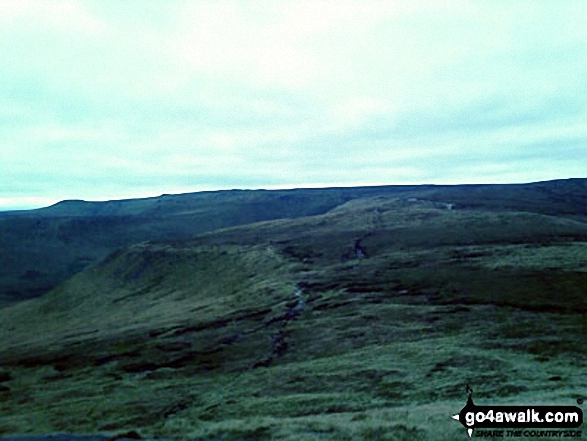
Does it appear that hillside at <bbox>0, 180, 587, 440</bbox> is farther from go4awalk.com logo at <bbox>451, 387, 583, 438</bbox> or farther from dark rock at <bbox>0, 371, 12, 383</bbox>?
go4awalk.com logo at <bbox>451, 387, 583, 438</bbox>

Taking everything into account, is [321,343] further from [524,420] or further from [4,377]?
[4,377]

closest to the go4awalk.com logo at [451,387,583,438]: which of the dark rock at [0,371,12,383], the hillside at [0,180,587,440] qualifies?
the hillside at [0,180,587,440]

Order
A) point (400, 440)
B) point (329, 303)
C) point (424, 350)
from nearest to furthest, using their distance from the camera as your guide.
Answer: point (400, 440) < point (424, 350) < point (329, 303)

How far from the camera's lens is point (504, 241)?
10144 centimetres

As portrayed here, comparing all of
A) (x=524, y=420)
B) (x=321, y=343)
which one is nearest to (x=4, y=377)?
(x=321, y=343)

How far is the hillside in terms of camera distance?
27.5 meters

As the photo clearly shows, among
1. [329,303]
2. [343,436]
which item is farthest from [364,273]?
[343,436]

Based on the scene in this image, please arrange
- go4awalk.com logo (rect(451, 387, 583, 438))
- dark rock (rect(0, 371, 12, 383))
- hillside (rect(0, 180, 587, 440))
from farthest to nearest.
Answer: dark rock (rect(0, 371, 12, 383)) → hillside (rect(0, 180, 587, 440)) → go4awalk.com logo (rect(451, 387, 583, 438))

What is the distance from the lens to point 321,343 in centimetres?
4659

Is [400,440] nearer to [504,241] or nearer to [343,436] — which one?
[343,436]

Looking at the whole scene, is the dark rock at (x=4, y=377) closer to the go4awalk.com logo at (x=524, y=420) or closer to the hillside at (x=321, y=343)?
the hillside at (x=321, y=343)

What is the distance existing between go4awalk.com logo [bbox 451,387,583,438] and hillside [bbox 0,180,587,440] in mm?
1120

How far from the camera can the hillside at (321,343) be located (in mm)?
27500

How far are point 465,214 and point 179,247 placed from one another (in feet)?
257
